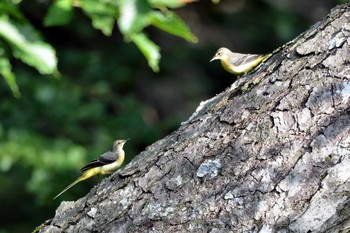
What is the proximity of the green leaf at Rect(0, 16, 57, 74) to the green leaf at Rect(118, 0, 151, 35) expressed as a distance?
1.61 ft

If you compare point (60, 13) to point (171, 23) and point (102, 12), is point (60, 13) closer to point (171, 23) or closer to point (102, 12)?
point (102, 12)

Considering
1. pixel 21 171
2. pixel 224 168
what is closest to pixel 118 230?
pixel 224 168

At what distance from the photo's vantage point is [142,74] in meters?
10.9

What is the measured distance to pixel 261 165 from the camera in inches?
104

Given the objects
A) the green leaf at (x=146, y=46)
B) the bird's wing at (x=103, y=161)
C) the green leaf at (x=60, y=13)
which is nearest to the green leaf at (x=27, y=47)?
the green leaf at (x=60, y=13)

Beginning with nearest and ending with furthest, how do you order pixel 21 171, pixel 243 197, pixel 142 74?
1. pixel 243 197
2. pixel 21 171
3. pixel 142 74

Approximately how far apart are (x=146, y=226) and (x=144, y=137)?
5.57m

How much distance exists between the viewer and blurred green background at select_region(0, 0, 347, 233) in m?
7.42

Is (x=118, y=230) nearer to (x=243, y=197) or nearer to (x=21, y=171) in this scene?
(x=243, y=197)

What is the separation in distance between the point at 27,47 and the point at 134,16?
578 mm

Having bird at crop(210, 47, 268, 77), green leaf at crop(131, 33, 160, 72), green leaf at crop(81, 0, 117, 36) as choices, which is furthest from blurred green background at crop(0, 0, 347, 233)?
bird at crop(210, 47, 268, 77)

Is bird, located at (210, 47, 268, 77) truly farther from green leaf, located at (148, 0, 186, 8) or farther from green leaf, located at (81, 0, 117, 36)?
green leaf, located at (81, 0, 117, 36)

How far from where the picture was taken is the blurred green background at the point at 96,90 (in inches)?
292

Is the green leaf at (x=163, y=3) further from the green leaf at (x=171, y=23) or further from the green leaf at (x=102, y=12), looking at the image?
the green leaf at (x=102, y=12)
